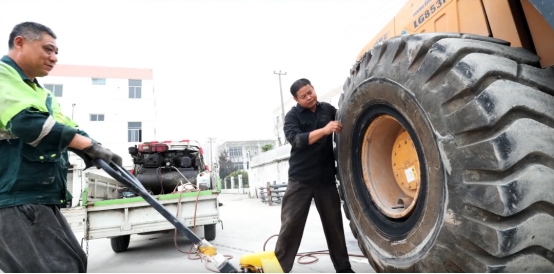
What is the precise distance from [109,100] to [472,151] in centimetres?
2672

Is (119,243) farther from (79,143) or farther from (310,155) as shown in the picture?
(79,143)

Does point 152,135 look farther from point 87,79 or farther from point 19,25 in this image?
point 19,25

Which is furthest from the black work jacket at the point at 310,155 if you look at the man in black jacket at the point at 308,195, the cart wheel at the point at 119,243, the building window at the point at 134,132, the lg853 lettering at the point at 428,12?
the building window at the point at 134,132

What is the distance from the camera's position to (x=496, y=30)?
→ 1923 millimetres

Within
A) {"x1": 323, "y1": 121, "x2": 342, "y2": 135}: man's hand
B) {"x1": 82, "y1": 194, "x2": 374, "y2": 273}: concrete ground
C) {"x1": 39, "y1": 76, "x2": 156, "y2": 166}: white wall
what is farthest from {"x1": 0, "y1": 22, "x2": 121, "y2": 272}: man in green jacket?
{"x1": 39, "y1": 76, "x2": 156, "y2": 166}: white wall

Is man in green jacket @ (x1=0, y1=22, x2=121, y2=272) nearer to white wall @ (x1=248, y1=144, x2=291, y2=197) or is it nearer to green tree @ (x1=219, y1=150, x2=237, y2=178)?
white wall @ (x1=248, y1=144, x2=291, y2=197)

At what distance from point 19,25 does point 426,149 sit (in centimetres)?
218

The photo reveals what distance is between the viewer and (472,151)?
1.39 metres

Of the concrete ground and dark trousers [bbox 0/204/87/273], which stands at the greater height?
dark trousers [bbox 0/204/87/273]

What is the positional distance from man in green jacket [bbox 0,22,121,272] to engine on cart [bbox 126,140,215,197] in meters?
4.33

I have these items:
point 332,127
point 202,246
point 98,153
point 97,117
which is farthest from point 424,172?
point 97,117

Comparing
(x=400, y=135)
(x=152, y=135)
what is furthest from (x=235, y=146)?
(x=400, y=135)

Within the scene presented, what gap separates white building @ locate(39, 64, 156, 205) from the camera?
23.4 metres

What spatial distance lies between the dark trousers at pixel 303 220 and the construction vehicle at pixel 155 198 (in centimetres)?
126
